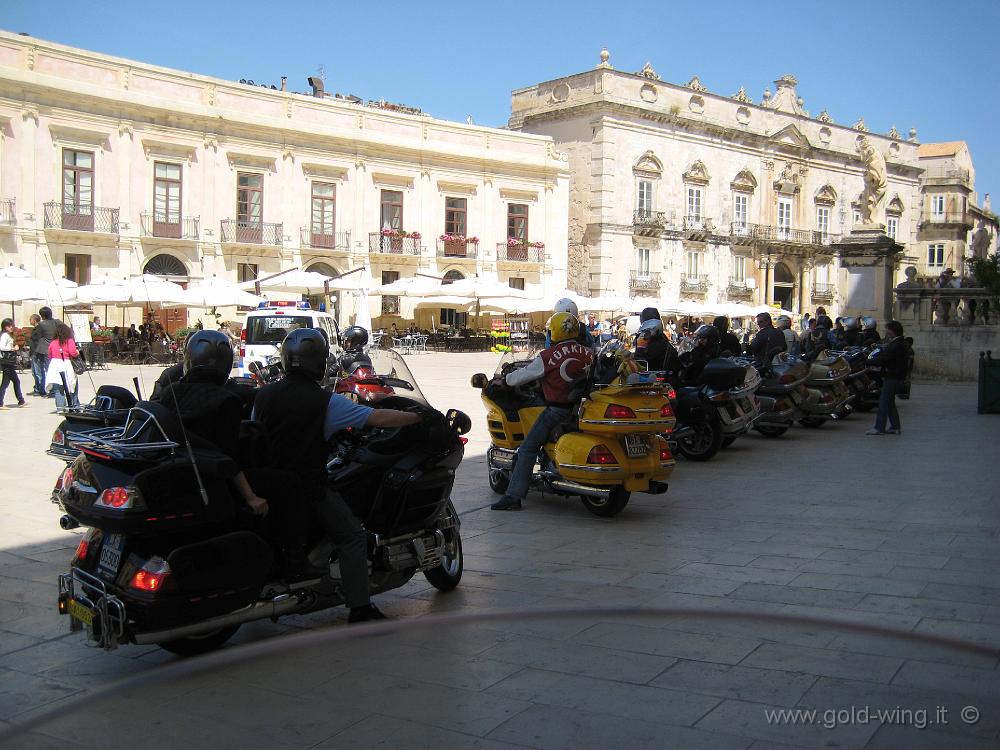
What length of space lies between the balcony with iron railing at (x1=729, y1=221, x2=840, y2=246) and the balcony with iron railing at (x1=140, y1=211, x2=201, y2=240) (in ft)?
95.9

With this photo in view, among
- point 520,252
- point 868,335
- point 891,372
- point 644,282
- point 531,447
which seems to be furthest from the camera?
point 644,282

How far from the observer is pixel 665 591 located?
234 inches

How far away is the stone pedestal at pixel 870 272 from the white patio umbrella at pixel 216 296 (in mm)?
15512

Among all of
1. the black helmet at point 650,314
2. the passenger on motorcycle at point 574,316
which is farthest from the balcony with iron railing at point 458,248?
the passenger on motorcycle at point 574,316

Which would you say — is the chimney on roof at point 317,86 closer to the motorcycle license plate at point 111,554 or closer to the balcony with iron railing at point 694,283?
the balcony with iron railing at point 694,283

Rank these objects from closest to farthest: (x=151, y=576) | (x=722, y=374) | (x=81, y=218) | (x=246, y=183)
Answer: (x=151, y=576) → (x=722, y=374) → (x=81, y=218) → (x=246, y=183)

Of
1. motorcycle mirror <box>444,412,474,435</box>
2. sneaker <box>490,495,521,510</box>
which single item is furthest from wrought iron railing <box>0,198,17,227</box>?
motorcycle mirror <box>444,412,474,435</box>

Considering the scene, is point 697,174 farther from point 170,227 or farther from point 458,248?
point 170,227

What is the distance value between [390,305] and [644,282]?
14.1 meters

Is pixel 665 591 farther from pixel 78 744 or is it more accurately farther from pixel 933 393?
pixel 933 393

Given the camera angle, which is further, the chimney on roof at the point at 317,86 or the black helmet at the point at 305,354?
the chimney on roof at the point at 317,86

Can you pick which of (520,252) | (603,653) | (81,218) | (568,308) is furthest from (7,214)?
(603,653)

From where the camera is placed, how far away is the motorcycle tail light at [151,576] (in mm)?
4160

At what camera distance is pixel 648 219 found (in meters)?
49.7
